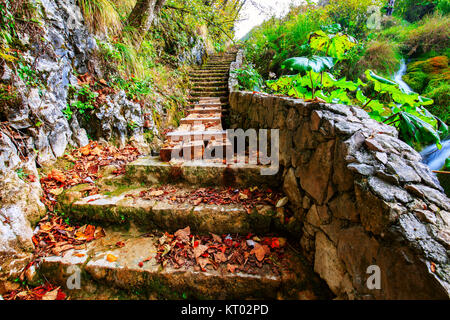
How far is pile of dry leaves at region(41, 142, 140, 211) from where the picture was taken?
1.88 metres

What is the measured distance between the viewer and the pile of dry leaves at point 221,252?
1443 mm

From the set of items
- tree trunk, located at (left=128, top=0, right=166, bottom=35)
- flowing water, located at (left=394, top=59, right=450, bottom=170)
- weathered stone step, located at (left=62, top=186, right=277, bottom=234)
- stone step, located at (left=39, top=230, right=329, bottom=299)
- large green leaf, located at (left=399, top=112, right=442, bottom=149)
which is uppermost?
tree trunk, located at (left=128, top=0, right=166, bottom=35)

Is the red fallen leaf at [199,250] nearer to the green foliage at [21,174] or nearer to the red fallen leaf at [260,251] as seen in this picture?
the red fallen leaf at [260,251]

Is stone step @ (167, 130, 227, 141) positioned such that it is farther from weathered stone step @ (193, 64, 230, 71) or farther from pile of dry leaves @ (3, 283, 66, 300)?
weathered stone step @ (193, 64, 230, 71)

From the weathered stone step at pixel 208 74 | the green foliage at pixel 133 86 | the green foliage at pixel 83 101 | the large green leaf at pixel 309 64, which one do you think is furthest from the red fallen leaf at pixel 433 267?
the weathered stone step at pixel 208 74

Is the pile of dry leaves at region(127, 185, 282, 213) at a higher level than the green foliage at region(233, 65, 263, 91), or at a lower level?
lower

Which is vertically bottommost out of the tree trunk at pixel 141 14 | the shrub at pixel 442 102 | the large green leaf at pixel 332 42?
the shrub at pixel 442 102

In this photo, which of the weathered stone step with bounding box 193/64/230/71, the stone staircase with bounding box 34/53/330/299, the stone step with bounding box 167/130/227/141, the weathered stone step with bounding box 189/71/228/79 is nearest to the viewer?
the stone staircase with bounding box 34/53/330/299

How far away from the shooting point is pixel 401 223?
79 centimetres

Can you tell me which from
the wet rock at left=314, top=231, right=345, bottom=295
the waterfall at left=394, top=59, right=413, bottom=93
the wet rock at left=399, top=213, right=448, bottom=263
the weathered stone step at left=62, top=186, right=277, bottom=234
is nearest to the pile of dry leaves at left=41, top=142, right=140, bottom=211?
the weathered stone step at left=62, top=186, right=277, bottom=234

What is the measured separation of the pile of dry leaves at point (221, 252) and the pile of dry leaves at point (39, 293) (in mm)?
785
